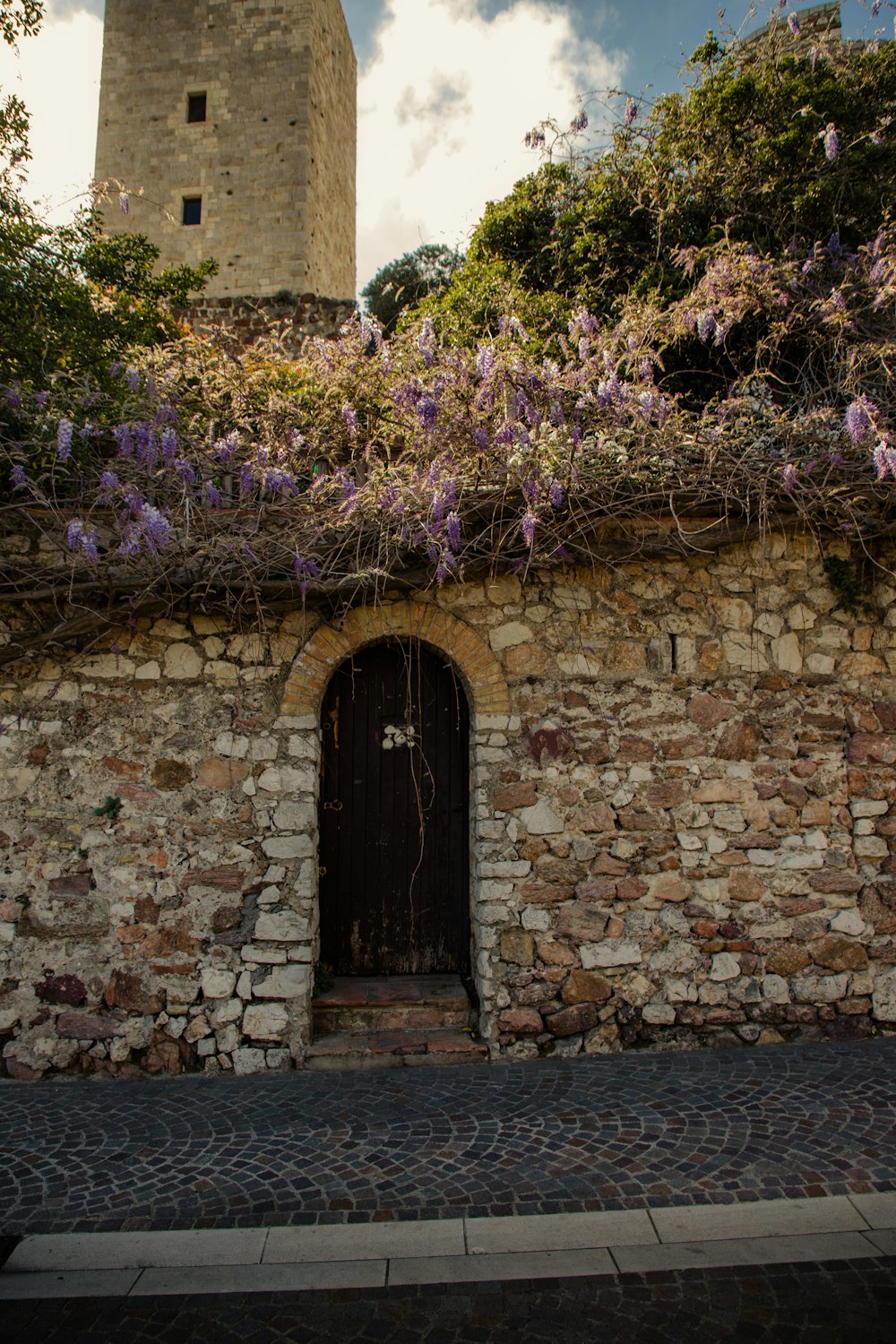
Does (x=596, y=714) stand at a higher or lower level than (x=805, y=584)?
lower

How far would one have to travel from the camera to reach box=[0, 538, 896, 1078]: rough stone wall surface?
4828 mm

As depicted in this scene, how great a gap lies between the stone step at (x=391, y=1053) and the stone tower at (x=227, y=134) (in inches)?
617

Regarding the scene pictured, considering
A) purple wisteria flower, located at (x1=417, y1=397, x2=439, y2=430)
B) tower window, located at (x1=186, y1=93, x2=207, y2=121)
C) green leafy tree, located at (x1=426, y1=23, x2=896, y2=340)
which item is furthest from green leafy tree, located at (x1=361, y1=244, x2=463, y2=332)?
purple wisteria flower, located at (x1=417, y1=397, x2=439, y2=430)

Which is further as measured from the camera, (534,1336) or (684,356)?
(684,356)

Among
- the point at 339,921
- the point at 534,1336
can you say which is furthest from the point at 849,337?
the point at 534,1336

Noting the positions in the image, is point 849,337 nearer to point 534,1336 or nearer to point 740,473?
point 740,473

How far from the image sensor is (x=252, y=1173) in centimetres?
356

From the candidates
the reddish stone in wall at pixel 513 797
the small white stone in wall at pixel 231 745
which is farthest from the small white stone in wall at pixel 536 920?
the small white stone in wall at pixel 231 745

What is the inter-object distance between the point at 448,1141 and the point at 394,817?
2.11 metres

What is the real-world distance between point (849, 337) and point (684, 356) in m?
1.23

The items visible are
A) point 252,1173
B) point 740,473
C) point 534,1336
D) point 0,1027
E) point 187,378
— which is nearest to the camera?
point 534,1336

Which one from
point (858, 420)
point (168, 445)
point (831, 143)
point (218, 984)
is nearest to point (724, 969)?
point (218, 984)

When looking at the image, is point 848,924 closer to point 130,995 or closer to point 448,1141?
point 448,1141

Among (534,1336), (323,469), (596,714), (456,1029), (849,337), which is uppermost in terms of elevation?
(849,337)
